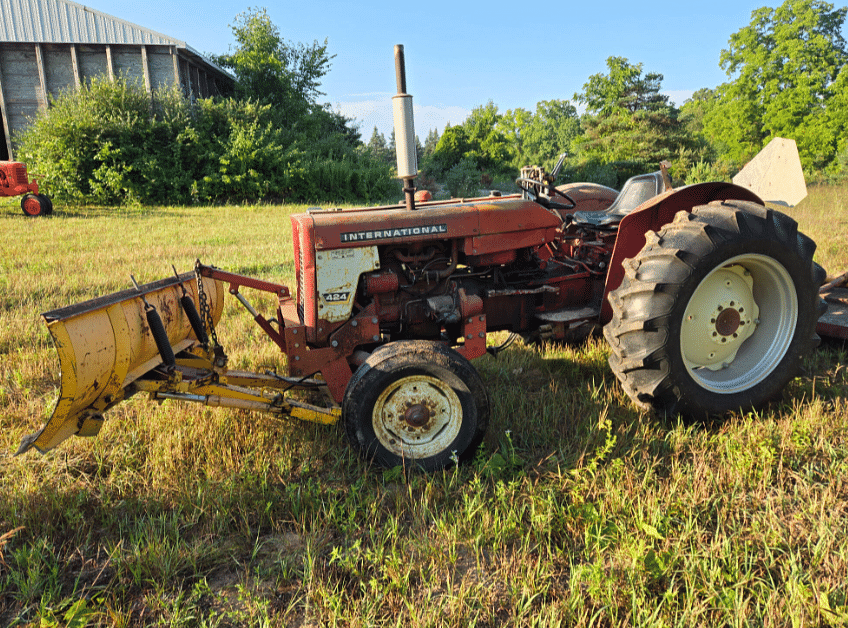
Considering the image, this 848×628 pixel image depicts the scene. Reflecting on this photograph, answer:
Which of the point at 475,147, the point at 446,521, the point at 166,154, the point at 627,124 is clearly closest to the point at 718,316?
the point at 446,521

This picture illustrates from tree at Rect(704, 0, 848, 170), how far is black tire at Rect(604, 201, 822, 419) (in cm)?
3163

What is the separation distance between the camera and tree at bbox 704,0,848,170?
29266 millimetres

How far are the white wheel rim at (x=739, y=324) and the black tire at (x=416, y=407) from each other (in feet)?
4.59

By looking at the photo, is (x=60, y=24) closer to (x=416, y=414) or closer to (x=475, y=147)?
(x=475, y=147)

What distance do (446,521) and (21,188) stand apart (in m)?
15.9

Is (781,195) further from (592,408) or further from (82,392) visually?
(82,392)

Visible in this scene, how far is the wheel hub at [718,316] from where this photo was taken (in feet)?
10.6

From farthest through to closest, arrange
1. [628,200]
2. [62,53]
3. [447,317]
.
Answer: [62,53] → [628,200] → [447,317]

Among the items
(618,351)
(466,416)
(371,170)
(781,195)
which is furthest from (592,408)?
(371,170)

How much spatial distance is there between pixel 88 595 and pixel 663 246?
10.2 ft

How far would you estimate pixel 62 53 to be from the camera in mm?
21203

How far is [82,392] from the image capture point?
95.7 inches

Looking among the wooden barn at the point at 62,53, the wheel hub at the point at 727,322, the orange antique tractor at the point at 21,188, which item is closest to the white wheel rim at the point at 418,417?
the wheel hub at the point at 727,322

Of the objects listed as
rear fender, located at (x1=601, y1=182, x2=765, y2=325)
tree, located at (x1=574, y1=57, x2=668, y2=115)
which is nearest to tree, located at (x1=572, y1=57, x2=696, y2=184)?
tree, located at (x1=574, y1=57, x2=668, y2=115)
